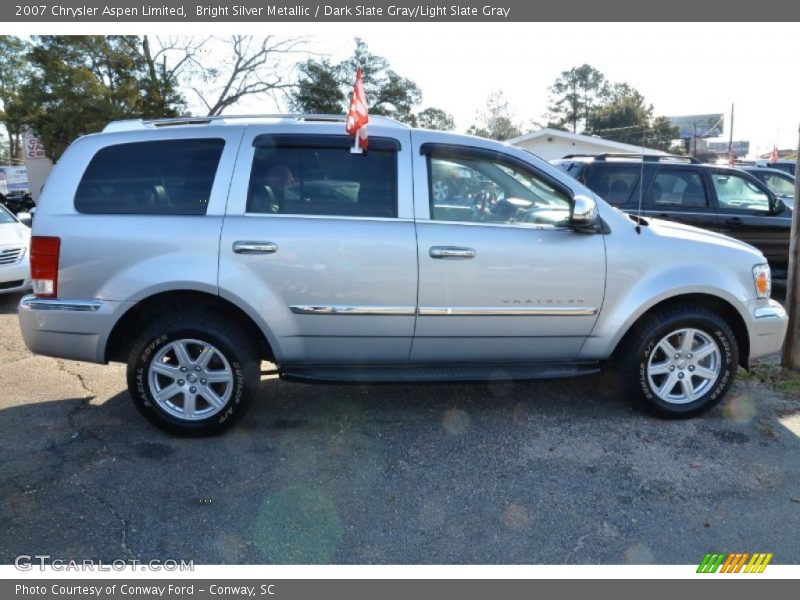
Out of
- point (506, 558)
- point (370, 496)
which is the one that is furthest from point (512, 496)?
point (370, 496)

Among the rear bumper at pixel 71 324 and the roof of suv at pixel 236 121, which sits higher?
the roof of suv at pixel 236 121

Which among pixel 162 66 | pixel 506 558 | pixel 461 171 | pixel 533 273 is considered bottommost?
pixel 506 558

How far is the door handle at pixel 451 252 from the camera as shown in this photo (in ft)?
12.8

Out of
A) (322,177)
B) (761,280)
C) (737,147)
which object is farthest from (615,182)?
(737,147)

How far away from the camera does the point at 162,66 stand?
2816cm

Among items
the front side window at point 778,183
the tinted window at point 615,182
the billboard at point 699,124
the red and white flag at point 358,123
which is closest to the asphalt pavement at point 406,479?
the red and white flag at point 358,123

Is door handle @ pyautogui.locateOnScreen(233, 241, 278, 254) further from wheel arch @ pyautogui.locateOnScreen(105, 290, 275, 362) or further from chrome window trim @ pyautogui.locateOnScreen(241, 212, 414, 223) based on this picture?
wheel arch @ pyautogui.locateOnScreen(105, 290, 275, 362)

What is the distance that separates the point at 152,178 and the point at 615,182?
18.7 feet

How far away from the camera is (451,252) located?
12.8 feet

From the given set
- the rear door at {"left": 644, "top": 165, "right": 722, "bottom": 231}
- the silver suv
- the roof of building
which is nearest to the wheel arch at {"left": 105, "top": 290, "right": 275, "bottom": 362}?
the silver suv

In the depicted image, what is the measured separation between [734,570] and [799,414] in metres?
2.21

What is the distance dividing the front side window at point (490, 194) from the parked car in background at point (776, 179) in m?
7.94

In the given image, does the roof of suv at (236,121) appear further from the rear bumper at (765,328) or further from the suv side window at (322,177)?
the rear bumper at (765,328)

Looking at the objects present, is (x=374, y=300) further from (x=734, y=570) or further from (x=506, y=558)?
(x=734, y=570)
